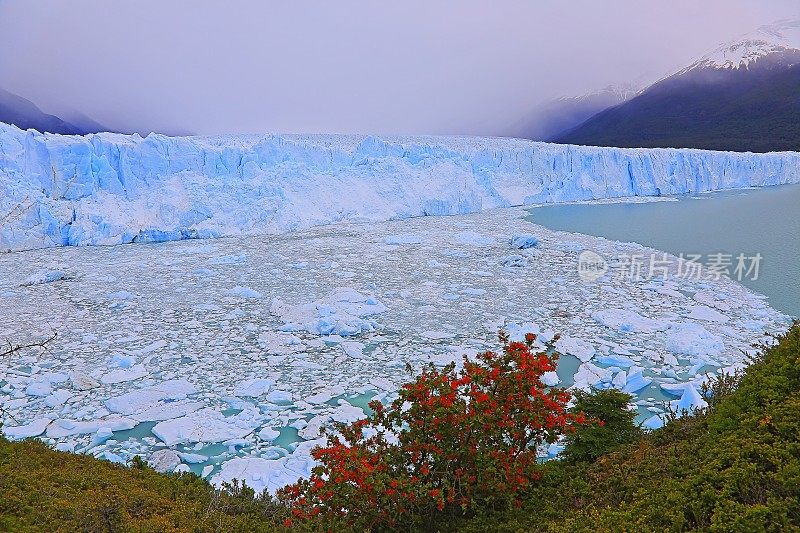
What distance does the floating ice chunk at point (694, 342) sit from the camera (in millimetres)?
6648

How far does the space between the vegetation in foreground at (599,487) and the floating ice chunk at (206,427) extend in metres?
1.12

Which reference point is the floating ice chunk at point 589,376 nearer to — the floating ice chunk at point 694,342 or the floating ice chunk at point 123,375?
the floating ice chunk at point 694,342

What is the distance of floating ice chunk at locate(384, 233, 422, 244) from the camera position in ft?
50.6

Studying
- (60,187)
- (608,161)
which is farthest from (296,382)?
(608,161)

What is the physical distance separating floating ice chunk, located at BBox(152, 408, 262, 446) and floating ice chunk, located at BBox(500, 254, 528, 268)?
25.9 ft

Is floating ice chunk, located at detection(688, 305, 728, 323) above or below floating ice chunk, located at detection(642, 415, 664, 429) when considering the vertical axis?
below

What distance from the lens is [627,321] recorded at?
7934 millimetres

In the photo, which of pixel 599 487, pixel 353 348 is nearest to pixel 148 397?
pixel 353 348

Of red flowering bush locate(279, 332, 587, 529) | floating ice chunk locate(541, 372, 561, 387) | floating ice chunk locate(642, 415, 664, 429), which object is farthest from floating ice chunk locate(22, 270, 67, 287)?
floating ice chunk locate(642, 415, 664, 429)

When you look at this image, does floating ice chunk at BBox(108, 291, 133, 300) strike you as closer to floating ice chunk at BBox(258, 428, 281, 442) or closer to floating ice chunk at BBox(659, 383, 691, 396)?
floating ice chunk at BBox(258, 428, 281, 442)

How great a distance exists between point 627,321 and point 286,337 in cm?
520

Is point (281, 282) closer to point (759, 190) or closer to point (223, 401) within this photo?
point (223, 401)

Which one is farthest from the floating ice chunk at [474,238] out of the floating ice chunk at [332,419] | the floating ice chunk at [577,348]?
the floating ice chunk at [332,419]

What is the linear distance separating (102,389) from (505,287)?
7.07 metres
